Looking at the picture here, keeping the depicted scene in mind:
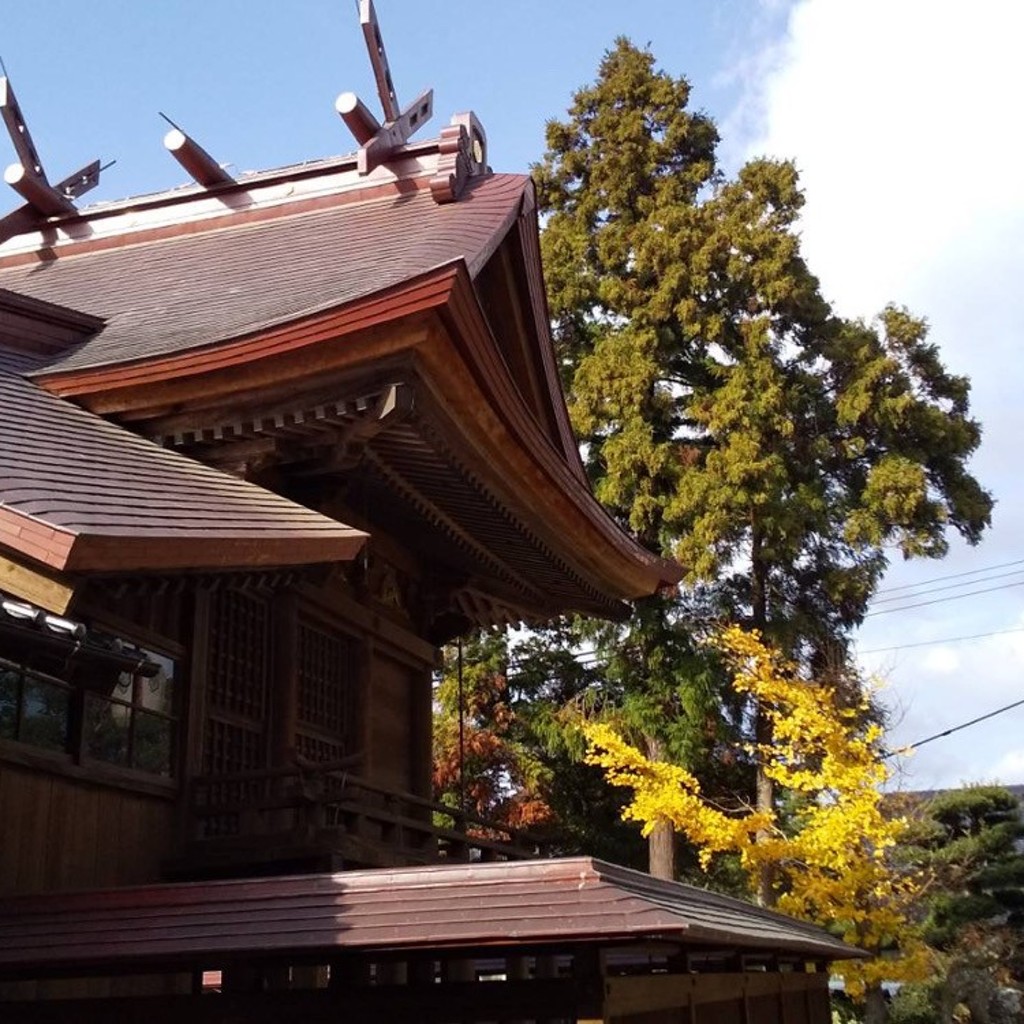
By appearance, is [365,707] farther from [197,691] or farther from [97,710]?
[97,710]

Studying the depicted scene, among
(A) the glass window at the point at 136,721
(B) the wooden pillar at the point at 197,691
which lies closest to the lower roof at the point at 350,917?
(A) the glass window at the point at 136,721

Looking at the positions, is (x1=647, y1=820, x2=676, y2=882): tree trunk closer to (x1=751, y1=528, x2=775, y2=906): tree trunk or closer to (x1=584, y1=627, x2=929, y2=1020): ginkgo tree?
(x1=751, y1=528, x2=775, y2=906): tree trunk

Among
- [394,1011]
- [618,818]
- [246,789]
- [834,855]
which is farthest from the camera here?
[618,818]

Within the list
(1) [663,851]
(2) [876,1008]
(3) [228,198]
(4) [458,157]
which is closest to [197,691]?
(4) [458,157]

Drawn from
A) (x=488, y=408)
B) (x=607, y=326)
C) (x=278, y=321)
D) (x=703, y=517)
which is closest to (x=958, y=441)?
(x=703, y=517)

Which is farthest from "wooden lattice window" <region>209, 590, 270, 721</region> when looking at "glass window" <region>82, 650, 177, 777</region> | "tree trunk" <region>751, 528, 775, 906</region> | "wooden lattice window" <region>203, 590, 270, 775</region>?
"tree trunk" <region>751, 528, 775, 906</region>

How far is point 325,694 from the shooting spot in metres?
9.13

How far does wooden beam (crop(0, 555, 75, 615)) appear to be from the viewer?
4.34 m

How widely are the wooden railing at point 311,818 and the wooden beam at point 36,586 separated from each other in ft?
8.46

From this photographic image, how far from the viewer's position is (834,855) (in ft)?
39.6

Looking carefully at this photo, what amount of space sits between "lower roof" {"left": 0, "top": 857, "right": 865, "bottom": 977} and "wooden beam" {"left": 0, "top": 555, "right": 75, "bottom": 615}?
1.37 meters

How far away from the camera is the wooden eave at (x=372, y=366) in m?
6.43

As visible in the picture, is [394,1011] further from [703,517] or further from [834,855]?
[703,517]

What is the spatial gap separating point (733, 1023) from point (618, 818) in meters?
12.8
